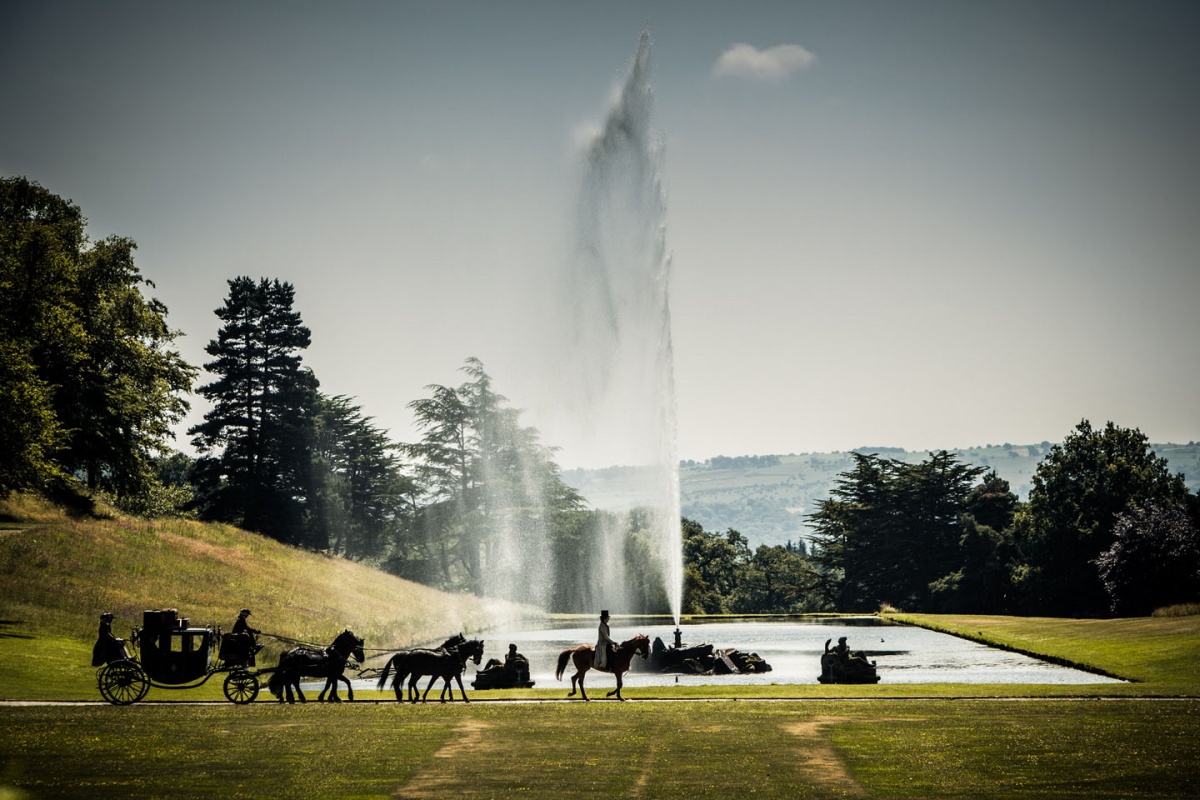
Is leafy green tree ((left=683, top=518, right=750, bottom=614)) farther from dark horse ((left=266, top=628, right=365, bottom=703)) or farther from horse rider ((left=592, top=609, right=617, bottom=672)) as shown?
dark horse ((left=266, top=628, right=365, bottom=703))

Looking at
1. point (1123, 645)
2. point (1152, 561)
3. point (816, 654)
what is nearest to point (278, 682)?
point (816, 654)

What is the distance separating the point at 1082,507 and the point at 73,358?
235 ft

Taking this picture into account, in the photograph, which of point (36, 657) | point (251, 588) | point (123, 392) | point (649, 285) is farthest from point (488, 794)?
point (123, 392)

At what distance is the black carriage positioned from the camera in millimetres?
23859

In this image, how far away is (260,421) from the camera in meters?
92.8

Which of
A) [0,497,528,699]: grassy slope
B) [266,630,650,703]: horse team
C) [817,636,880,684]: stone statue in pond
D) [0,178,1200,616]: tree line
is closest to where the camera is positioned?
[266,630,650,703]: horse team

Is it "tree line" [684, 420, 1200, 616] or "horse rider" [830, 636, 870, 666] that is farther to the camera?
"tree line" [684, 420, 1200, 616]

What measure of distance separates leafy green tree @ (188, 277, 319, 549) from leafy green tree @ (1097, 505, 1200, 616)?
70.0m

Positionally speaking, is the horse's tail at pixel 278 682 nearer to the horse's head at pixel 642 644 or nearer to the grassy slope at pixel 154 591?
the grassy slope at pixel 154 591

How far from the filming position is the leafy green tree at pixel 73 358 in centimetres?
4169

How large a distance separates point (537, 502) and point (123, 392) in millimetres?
49225

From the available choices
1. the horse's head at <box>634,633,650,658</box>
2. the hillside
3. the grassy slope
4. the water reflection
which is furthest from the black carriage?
the hillside

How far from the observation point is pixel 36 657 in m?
30.1

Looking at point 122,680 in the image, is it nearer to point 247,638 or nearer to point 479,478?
point 247,638
